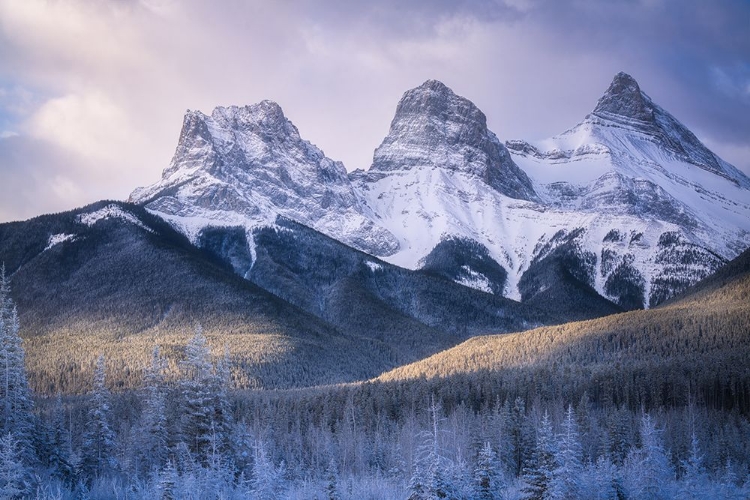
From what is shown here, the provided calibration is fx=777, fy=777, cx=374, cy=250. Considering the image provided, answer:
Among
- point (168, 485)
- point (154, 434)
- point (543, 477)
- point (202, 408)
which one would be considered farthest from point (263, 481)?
point (154, 434)

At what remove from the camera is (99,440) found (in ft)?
223

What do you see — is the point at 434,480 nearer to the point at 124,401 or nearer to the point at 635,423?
the point at 635,423

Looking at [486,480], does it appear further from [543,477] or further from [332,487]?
[332,487]

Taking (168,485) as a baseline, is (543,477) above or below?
above

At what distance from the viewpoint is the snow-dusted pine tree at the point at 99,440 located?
6362cm

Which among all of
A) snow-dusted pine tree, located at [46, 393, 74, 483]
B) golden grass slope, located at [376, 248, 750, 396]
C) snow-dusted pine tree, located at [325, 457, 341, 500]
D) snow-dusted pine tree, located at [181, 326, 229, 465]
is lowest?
snow-dusted pine tree, located at [325, 457, 341, 500]

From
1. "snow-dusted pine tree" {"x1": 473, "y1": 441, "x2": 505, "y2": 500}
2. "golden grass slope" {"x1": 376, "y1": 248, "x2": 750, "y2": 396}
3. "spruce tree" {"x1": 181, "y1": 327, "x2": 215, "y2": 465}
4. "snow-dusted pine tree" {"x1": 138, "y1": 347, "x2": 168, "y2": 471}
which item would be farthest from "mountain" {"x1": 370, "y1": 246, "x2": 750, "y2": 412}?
"snow-dusted pine tree" {"x1": 473, "y1": 441, "x2": 505, "y2": 500}

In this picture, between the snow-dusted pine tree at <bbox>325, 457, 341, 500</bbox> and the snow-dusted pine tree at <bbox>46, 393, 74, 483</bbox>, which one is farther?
the snow-dusted pine tree at <bbox>46, 393, 74, 483</bbox>

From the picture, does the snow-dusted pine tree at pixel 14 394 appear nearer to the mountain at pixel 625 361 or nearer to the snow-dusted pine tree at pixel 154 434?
the snow-dusted pine tree at pixel 154 434

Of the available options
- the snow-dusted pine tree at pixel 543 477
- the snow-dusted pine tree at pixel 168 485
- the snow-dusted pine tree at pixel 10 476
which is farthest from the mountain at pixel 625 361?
the snow-dusted pine tree at pixel 10 476

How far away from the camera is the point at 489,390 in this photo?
405ft

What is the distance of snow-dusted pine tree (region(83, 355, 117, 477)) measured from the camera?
63625 millimetres

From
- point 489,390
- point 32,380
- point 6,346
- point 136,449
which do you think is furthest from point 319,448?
point 32,380

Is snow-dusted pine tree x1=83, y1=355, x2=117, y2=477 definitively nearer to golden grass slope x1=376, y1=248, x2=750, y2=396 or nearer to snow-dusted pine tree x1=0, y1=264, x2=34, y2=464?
snow-dusted pine tree x1=0, y1=264, x2=34, y2=464
